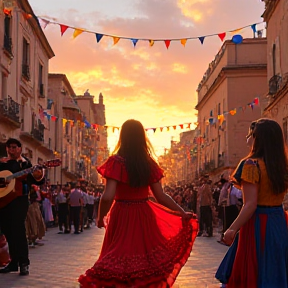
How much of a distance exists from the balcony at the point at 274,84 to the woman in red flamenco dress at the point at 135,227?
74.9 feet

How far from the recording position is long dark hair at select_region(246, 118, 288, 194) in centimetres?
520

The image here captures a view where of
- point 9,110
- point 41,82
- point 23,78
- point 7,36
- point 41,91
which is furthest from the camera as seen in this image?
point 41,82

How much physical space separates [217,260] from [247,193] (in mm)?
6907

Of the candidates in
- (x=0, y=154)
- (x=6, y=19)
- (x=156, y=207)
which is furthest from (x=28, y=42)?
(x=156, y=207)

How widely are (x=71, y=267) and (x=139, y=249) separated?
465 cm

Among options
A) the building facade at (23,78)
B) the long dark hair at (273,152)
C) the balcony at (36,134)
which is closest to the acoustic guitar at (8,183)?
the long dark hair at (273,152)

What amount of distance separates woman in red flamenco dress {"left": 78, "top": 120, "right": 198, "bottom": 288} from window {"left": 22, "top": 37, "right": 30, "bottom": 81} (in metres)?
28.2

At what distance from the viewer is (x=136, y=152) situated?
599 centimetres

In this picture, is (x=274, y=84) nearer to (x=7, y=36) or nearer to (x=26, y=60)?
(x=7, y=36)

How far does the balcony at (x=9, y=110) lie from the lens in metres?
27.1

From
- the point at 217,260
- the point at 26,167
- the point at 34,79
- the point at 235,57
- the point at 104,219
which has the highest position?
the point at 235,57

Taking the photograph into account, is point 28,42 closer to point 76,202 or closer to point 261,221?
point 76,202

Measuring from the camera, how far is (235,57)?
164 feet

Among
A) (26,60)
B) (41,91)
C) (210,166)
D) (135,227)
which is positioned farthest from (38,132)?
(135,227)
